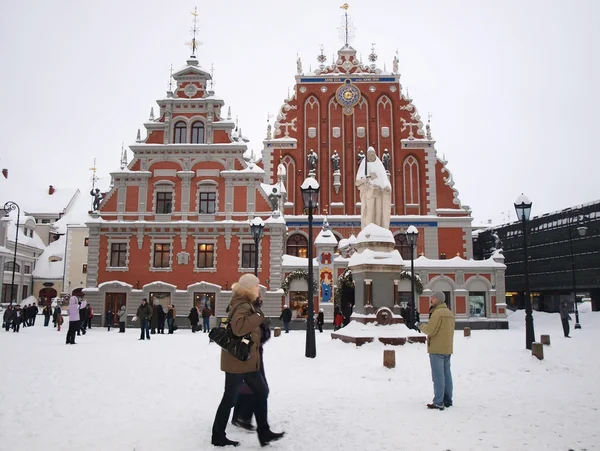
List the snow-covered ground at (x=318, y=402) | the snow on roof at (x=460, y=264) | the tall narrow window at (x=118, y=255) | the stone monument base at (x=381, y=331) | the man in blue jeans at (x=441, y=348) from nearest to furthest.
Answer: the snow-covered ground at (x=318, y=402)
the man in blue jeans at (x=441, y=348)
the stone monument base at (x=381, y=331)
the tall narrow window at (x=118, y=255)
the snow on roof at (x=460, y=264)

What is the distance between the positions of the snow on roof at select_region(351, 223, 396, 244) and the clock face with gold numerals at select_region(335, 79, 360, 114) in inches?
996

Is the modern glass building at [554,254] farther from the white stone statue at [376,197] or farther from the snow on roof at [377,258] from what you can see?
the snow on roof at [377,258]

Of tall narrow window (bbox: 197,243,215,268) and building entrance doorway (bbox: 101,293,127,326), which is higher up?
tall narrow window (bbox: 197,243,215,268)

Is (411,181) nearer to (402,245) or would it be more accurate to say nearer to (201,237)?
(402,245)

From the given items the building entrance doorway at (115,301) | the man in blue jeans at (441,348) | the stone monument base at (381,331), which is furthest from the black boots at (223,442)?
the building entrance doorway at (115,301)

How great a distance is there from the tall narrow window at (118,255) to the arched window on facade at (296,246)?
11.6m

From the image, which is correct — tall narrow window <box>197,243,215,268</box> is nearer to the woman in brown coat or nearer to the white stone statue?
the white stone statue

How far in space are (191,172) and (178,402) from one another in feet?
80.7

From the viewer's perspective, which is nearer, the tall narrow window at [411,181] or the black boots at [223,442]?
the black boots at [223,442]

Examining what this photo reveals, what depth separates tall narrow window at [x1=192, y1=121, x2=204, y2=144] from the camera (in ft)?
105

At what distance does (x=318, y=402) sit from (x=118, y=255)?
26.1 m

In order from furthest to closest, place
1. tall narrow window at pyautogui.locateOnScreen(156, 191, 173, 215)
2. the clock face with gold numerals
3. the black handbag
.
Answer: the clock face with gold numerals
tall narrow window at pyautogui.locateOnScreen(156, 191, 173, 215)
the black handbag

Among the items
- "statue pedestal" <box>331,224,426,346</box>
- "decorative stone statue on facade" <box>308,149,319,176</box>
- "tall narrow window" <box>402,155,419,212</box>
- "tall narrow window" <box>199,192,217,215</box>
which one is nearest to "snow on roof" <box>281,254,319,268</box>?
"tall narrow window" <box>199,192,217,215</box>

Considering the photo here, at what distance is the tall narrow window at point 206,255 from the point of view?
1217 inches
